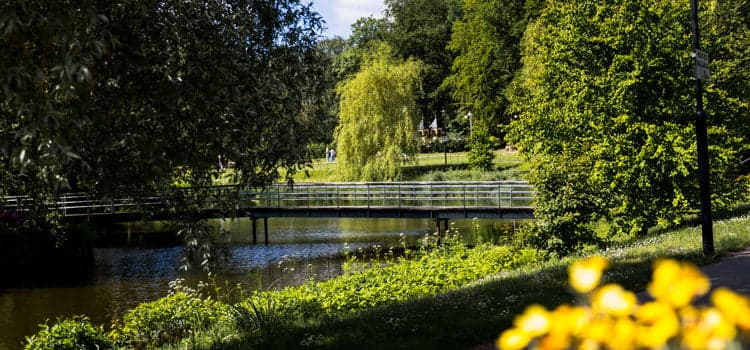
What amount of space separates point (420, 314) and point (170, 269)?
61.0 feet

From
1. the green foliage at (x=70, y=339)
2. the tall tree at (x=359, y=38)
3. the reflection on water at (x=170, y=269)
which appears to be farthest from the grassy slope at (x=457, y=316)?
the tall tree at (x=359, y=38)

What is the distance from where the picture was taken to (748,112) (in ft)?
64.5

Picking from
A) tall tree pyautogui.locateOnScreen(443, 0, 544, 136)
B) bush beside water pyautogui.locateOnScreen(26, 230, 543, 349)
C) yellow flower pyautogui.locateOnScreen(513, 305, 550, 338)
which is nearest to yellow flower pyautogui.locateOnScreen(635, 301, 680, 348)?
yellow flower pyautogui.locateOnScreen(513, 305, 550, 338)

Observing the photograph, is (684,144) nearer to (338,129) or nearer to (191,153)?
(191,153)

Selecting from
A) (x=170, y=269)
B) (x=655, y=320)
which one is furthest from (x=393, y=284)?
(x=170, y=269)

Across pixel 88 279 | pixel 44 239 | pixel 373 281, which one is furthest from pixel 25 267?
pixel 373 281

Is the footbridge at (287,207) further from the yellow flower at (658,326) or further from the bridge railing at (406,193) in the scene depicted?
the yellow flower at (658,326)

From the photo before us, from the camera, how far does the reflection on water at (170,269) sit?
1977cm

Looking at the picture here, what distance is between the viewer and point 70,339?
11758mm

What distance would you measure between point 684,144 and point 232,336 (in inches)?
512

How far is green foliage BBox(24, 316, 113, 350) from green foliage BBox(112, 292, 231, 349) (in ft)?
2.83

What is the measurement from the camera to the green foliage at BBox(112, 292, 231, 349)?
13219 mm

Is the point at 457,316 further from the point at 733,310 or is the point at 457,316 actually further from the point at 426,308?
the point at 733,310

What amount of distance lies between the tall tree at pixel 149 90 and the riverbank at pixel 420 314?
A: 2306mm
